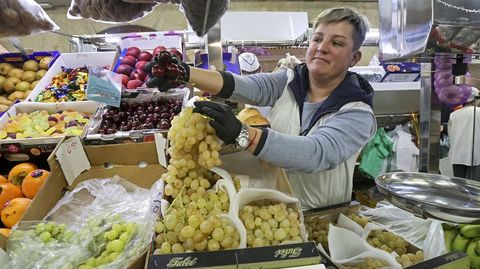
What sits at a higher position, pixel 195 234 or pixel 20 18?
pixel 20 18

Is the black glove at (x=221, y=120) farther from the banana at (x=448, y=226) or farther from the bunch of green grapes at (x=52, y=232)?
the banana at (x=448, y=226)

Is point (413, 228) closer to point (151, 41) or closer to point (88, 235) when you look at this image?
point (88, 235)

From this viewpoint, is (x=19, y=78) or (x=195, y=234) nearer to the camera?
(x=195, y=234)

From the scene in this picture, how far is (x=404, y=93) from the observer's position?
316 centimetres

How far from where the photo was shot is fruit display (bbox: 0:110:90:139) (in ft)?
6.25

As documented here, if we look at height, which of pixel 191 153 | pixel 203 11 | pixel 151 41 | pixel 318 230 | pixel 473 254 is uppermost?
pixel 151 41

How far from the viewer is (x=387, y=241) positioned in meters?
1.26

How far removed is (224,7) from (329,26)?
20.7 inches

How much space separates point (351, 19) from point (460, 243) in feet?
3.30

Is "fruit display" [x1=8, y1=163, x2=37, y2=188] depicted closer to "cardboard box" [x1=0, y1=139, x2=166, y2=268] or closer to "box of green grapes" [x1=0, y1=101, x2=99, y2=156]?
"box of green grapes" [x1=0, y1=101, x2=99, y2=156]

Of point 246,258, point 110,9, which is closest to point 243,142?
point 246,258

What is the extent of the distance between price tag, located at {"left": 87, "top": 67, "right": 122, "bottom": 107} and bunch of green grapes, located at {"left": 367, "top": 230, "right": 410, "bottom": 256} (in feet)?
4.58

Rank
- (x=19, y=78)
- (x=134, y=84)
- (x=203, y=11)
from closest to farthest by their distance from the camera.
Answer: (x=203, y=11) < (x=134, y=84) < (x=19, y=78)

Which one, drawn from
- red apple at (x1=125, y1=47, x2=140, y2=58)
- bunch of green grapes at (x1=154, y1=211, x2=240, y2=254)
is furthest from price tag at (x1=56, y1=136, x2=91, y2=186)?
red apple at (x1=125, y1=47, x2=140, y2=58)
